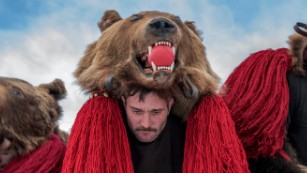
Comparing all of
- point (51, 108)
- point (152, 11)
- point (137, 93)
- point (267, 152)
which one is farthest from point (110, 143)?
point (267, 152)

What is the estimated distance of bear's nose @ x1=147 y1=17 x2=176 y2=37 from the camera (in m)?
2.09

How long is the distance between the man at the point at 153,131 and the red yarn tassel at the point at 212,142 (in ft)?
0.32

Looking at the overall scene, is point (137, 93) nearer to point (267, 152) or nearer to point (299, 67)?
point (267, 152)

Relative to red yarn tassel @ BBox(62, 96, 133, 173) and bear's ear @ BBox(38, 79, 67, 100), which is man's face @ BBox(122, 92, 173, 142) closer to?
red yarn tassel @ BBox(62, 96, 133, 173)

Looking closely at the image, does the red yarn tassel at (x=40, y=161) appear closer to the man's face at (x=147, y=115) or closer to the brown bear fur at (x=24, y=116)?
the brown bear fur at (x=24, y=116)

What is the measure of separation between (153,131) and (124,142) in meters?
0.15

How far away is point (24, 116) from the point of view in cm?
226

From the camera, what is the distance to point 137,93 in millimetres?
2207

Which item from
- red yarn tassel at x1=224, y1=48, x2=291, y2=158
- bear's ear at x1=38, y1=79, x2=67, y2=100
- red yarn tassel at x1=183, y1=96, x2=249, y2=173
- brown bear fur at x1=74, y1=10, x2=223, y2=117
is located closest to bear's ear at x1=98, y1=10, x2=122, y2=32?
brown bear fur at x1=74, y1=10, x2=223, y2=117

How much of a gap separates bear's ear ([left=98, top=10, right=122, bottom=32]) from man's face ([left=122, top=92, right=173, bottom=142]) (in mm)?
405

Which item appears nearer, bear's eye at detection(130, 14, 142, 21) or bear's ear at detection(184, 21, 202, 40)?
bear's eye at detection(130, 14, 142, 21)

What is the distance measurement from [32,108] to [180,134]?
747 mm

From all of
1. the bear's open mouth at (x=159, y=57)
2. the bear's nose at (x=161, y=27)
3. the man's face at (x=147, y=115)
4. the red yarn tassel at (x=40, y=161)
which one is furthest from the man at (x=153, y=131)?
the red yarn tassel at (x=40, y=161)

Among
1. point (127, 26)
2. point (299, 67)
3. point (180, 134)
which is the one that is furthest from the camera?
point (299, 67)
